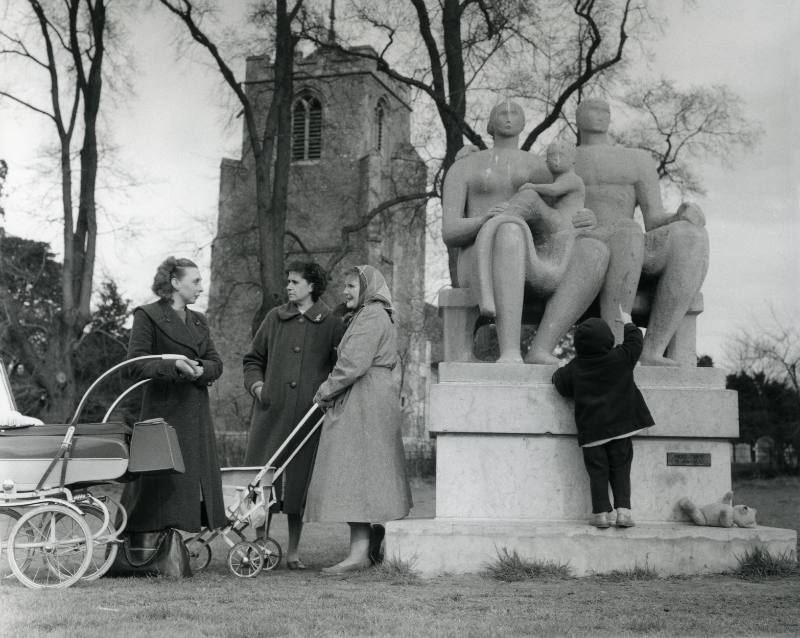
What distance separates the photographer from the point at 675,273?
6484mm

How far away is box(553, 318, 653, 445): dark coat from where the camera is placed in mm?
5711

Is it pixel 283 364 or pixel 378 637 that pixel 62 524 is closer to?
pixel 283 364

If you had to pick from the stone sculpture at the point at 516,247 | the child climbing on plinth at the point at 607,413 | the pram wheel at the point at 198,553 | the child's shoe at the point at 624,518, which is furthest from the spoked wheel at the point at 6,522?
the child's shoe at the point at 624,518

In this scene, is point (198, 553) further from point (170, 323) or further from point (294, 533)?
point (170, 323)

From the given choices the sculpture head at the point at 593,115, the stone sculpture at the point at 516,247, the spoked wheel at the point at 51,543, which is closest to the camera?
the spoked wheel at the point at 51,543

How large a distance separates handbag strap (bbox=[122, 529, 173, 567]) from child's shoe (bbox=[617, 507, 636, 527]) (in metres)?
2.44

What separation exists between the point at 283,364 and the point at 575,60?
1280 centimetres

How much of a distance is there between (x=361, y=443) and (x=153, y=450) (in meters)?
1.20

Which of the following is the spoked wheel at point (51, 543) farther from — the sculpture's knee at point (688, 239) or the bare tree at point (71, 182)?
the bare tree at point (71, 182)

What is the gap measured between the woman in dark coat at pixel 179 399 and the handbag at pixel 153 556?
0.06 m

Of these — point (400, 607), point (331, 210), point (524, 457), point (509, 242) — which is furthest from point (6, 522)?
point (331, 210)

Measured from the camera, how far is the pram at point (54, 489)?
5145 mm

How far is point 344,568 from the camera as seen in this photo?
5.90 m

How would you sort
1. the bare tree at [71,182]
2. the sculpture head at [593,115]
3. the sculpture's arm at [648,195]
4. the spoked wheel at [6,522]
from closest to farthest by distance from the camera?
the spoked wheel at [6,522]
the sculpture's arm at [648,195]
the sculpture head at [593,115]
the bare tree at [71,182]
